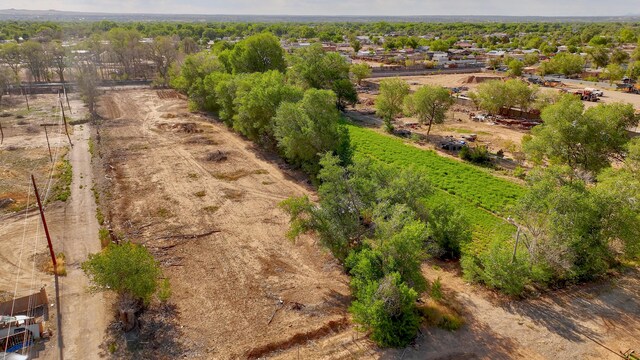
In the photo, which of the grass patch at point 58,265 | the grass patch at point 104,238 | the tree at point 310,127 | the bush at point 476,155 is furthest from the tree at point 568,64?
the grass patch at point 58,265

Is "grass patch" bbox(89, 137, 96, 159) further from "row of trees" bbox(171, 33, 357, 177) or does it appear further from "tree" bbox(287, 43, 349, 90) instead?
"tree" bbox(287, 43, 349, 90)

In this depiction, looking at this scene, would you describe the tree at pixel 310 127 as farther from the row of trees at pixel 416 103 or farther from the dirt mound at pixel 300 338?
the dirt mound at pixel 300 338

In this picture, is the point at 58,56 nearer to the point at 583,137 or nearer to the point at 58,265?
the point at 58,265

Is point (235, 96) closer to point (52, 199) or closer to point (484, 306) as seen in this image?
point (52, 199)

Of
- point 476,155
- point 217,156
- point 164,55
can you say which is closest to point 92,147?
point 217,156

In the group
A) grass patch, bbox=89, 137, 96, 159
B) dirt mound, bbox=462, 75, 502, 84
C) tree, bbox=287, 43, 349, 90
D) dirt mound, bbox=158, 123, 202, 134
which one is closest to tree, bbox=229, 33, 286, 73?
tree, bbox=287, 43, 349, 90
